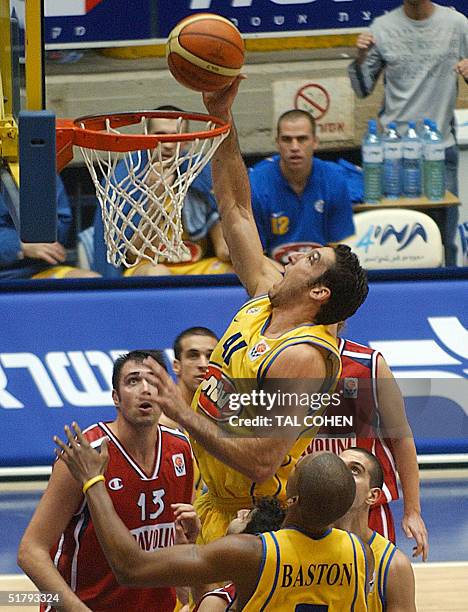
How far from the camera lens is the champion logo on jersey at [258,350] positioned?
4.51 meters

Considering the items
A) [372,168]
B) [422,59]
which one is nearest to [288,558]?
[372,168]

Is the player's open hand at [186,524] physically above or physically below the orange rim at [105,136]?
below

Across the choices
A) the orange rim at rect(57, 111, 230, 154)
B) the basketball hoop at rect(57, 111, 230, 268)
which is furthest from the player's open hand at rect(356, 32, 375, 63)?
the orange rim at rect(57, 111, 230, 154)

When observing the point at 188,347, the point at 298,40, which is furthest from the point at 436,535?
the point at 298,40

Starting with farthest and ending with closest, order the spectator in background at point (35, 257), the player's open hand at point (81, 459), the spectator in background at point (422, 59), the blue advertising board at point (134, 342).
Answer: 1. the spectator in background at point (422, 59)
2. the spectator in background at point (35, 257)
3. the blue advertising board at point (134, 342)
4. the player's open hand at point (81, 459)

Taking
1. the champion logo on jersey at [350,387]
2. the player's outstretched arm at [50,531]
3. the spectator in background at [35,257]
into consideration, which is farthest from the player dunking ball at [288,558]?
the spectator in background at [35,257]

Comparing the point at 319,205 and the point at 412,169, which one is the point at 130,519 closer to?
the point at 319,205

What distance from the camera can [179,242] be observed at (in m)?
4.98

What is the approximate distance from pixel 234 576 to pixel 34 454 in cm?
384

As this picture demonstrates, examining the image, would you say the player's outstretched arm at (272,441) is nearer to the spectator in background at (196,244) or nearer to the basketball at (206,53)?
the basketball at (206,53)

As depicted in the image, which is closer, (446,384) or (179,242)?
(179,242)

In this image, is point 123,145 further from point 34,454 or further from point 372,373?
point 34,454

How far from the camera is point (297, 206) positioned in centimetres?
775

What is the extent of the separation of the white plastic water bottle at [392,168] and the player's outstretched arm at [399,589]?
4.75m
